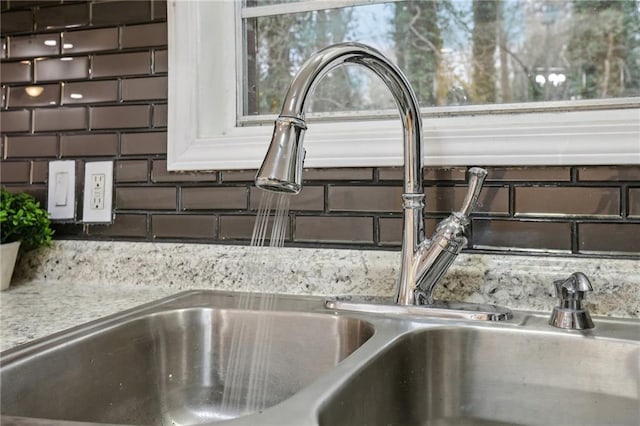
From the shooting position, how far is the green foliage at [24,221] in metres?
1.10

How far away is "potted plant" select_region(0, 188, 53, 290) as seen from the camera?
1097mm

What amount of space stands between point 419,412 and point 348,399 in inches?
10.0

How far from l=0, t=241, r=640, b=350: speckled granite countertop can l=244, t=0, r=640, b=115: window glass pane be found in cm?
39

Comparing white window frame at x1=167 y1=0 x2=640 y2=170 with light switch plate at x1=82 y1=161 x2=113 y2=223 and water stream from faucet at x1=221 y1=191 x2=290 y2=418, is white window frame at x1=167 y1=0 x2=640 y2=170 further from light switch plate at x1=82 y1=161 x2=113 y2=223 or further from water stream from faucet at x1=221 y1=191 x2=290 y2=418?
water stream from faucet at x1=221 y1=191 x2=290 y2=418

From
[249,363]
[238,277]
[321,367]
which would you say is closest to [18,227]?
[238,277]

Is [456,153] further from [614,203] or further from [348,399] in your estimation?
[348,399]

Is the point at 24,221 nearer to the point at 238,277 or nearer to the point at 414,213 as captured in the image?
the point at 238,277

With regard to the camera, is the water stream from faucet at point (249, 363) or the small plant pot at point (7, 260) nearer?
the water stream from faucet at point (249, 363)

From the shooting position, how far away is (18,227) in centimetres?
111

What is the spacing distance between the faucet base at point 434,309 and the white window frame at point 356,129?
262 mm

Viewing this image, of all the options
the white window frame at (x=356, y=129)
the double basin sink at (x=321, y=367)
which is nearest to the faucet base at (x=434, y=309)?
the double basin sink at (x=321, y=367)

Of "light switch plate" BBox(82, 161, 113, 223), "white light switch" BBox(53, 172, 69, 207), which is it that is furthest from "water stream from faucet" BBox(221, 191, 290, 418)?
"white light switch" BBox(53, 172, 69, 207)

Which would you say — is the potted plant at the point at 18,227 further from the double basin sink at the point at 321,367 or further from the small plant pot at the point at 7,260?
the double basin sink at the point at 321,367

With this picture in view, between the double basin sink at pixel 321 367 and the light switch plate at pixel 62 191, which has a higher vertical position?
the light switch plate at pixel 62 191
